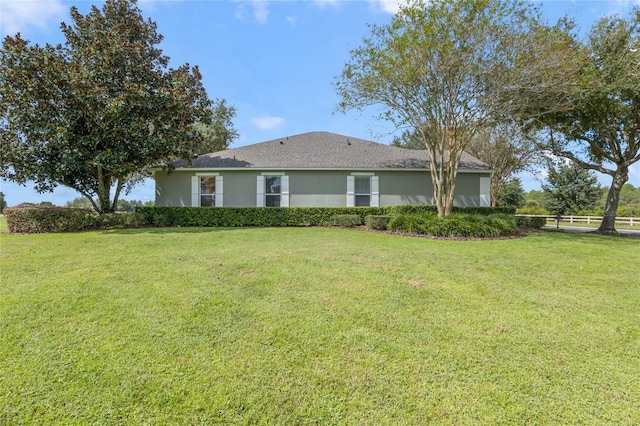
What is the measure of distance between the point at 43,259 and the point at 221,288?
4.07 meters

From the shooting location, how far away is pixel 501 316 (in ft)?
12.1

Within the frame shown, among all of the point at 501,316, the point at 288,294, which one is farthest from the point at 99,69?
the point at 501,316

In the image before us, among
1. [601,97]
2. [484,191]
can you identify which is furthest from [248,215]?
[601,97]

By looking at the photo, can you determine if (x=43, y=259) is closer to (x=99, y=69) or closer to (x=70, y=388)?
(x=70, y=388)

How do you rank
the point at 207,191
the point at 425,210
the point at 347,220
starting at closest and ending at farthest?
the point at 347,220, the point at 425,210, the point at 207,191

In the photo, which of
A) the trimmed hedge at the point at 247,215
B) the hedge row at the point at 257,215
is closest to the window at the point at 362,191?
the hedge row at the point at 257,215

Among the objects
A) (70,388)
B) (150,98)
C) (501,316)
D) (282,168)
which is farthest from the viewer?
(282,168)

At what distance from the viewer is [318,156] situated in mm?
14758

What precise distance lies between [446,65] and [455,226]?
502 centimetres

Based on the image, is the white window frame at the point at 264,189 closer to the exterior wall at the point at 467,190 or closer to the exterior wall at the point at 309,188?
the exterior wall at the point at 309,188

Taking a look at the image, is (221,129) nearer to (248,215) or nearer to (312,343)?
(248,215)

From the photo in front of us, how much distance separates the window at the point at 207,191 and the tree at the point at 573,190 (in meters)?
27.8

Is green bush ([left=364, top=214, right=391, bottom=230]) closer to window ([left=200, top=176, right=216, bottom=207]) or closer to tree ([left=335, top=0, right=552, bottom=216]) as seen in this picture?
tree ([left=335, top=0, right=552, bottom=216])

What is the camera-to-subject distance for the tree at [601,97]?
10.1 metres
